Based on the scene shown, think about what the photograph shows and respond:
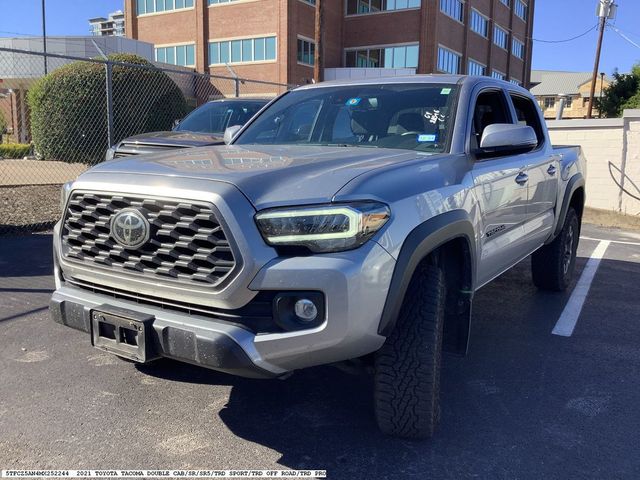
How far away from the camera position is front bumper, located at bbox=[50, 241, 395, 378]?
2.37 m

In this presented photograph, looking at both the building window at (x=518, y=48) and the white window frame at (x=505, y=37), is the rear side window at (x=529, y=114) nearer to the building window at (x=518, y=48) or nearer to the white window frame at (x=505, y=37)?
the white window frame at (x=505, y=37)

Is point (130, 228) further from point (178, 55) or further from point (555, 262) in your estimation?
point (178, 55)

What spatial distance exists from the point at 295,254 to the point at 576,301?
4122 mm

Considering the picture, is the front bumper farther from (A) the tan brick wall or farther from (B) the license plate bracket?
(A) the tan brick wall

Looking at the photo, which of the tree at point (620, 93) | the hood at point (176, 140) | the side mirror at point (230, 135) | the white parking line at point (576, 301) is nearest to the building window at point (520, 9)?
the tree at point (620, 93)

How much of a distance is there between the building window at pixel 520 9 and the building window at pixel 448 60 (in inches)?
610

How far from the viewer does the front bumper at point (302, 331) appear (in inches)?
93.2

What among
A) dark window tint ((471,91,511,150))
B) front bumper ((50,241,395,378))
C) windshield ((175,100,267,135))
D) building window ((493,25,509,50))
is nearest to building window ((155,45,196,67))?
Answer: building window ((493,25,509,50))

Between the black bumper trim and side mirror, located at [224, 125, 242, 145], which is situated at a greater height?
side mirror, located at [224, 125, 242, 145]

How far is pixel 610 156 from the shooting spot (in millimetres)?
12742

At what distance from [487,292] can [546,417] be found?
273 cm

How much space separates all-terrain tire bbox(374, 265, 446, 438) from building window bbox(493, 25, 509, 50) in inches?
1893

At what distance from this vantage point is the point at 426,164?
306cm

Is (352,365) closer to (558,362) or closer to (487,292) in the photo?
(558,362)
